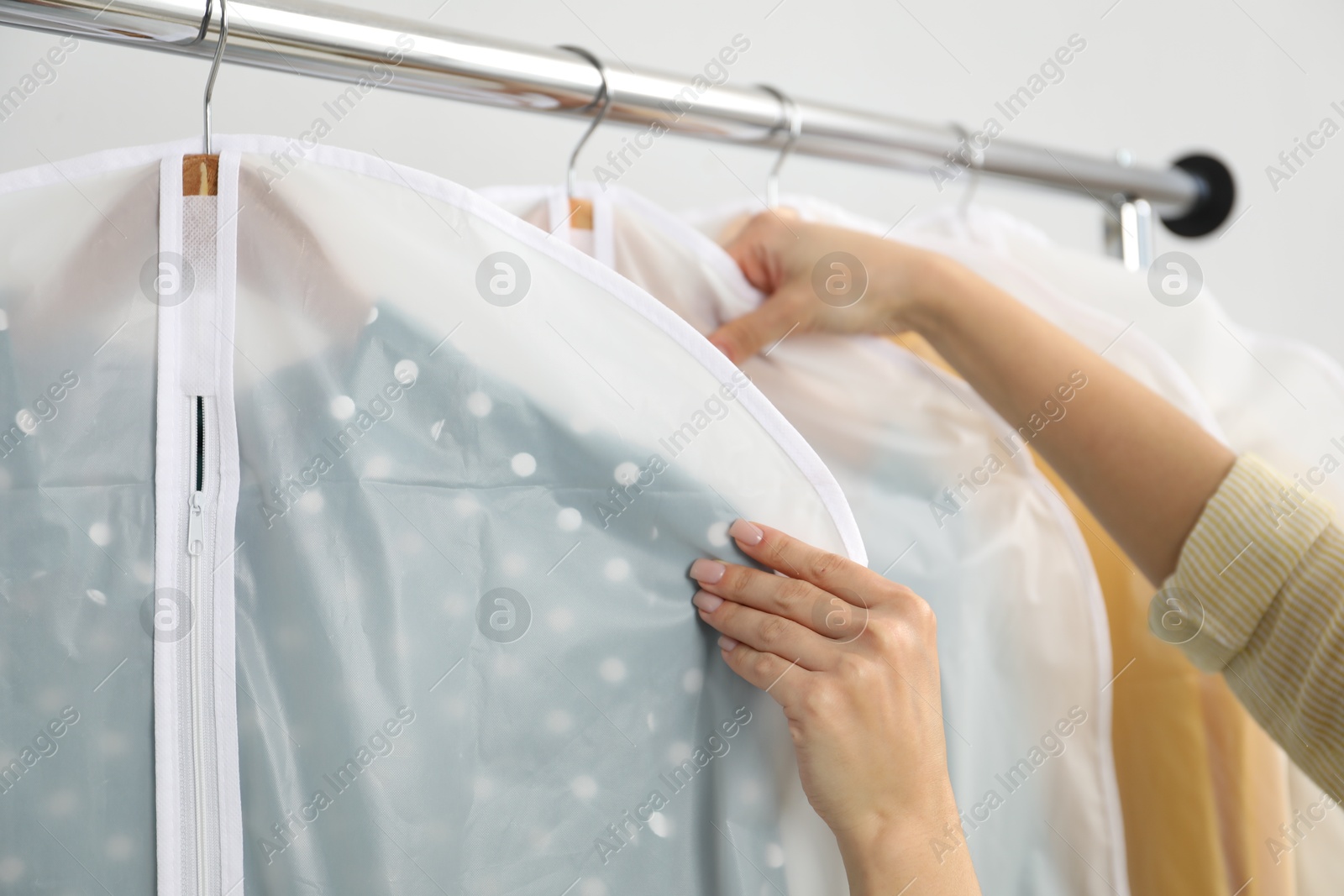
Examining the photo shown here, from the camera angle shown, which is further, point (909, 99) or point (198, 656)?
point (909, 99)

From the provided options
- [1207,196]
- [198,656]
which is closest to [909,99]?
[1207,196]

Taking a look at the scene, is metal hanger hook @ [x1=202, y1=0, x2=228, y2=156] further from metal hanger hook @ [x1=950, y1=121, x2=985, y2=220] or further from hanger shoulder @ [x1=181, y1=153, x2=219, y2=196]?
metal hanger hook @ [x1=950, y1=121, x2=985, y2=220]

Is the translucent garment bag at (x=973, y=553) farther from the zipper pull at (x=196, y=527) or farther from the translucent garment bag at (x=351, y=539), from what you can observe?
the zipper pull at (x=196, y=527)

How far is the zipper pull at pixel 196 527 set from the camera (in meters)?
0.47

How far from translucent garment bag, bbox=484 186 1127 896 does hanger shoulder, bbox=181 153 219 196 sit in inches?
7.8

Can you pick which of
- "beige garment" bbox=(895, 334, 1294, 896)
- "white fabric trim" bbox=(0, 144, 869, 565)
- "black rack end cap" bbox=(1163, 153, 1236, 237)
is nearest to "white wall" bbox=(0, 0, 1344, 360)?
"black rack end cap" bbox=(1163, 153, 1236, 237)

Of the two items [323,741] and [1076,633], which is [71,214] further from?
[1076,633]

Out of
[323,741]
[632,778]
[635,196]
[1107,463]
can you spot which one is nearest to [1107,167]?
[1107,463]

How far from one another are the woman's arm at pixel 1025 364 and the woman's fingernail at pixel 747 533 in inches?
6.2

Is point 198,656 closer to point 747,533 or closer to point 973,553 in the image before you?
point 747,533

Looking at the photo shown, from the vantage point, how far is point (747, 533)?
1.79 feet

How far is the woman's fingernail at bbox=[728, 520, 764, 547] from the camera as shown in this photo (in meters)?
0.54

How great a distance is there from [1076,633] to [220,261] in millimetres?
611

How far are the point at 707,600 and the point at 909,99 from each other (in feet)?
2.69
